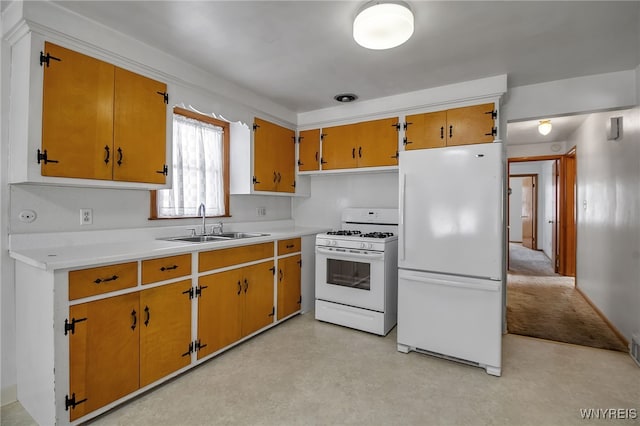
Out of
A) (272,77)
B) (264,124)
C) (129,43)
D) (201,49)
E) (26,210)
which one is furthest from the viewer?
(264,124)

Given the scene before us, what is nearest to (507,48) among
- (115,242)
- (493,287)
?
(493,287)

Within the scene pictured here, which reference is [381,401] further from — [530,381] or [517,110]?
[517,110]

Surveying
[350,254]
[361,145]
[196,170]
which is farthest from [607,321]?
[196,170]

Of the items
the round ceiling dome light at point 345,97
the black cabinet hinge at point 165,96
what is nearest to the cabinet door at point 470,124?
the round ceiling dome light at point 345,97

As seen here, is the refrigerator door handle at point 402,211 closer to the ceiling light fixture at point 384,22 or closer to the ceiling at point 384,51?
the ceiling at point 384,51

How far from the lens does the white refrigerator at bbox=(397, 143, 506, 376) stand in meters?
2.37

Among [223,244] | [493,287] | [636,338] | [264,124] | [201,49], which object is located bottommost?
[636,338]

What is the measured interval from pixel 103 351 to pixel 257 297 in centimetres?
127

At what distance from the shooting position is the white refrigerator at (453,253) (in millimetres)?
2369

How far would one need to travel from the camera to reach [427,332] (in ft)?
8.54

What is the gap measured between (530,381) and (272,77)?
316 centimetres

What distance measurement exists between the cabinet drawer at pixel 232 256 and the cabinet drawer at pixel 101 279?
0.50 metres

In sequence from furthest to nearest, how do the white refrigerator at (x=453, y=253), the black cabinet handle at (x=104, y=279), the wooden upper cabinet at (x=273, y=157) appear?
1. the wooden upper cabinet at (x=273, y=157)
2. the white refrigerator at (x=453, y=253)
3. the black cabinet handle at (x=104, y=279)

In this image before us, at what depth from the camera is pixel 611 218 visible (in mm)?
3389
